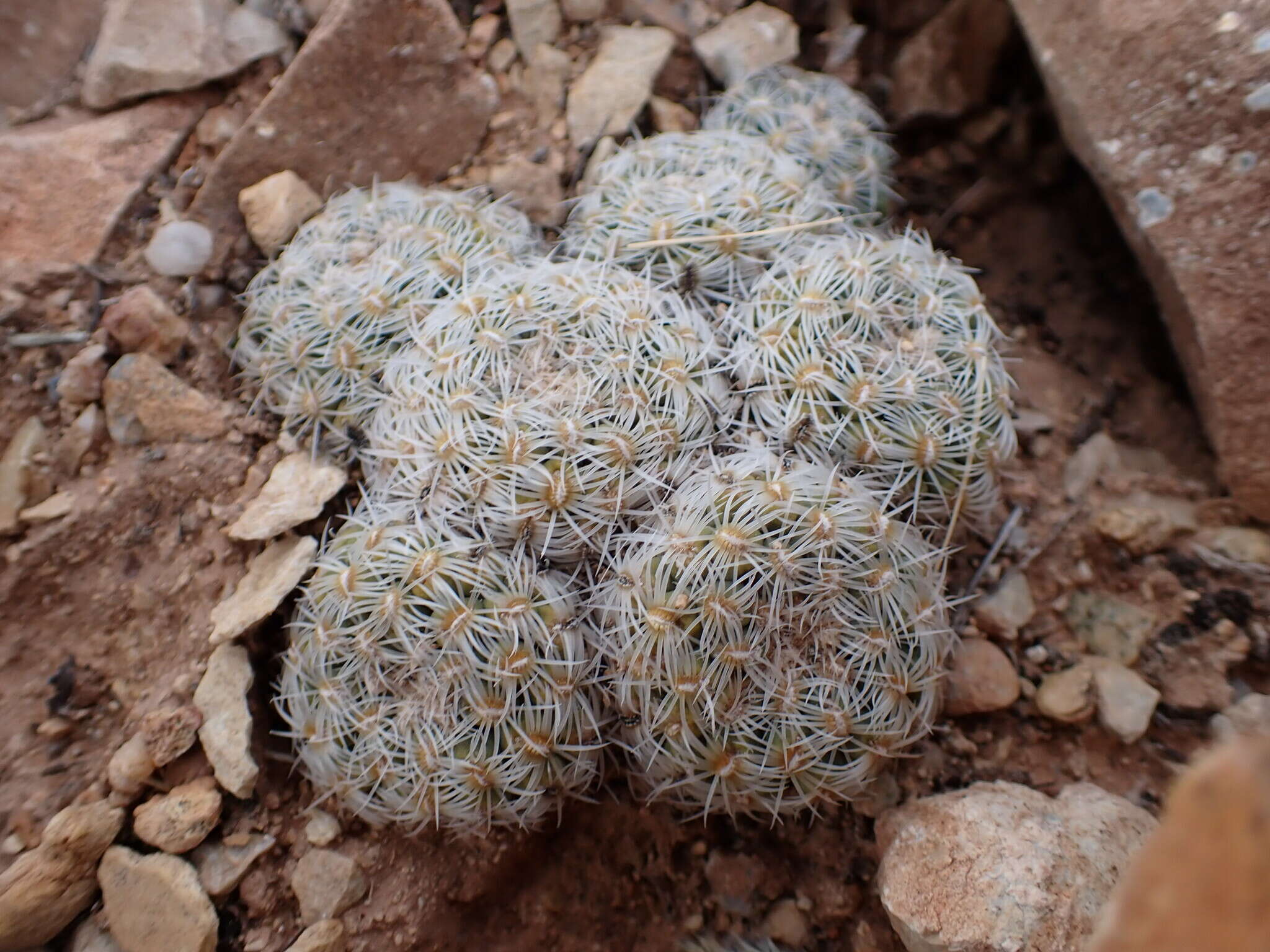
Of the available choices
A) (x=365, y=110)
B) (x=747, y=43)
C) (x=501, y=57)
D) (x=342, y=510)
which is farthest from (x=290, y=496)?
(x=747, y=43)

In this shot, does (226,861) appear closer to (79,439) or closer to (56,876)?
(56,876)

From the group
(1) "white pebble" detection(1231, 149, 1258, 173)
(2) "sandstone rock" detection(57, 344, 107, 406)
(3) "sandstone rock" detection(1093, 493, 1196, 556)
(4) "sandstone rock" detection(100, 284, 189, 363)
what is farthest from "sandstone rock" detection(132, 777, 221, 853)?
(1) "white pebble" detection(1231, 149, 1258, 173)

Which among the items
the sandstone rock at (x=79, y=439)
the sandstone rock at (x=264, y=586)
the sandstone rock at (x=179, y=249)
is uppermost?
the sandstone rock at (x=179, y=249)

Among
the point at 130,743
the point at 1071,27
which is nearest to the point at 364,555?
the point at 130,743

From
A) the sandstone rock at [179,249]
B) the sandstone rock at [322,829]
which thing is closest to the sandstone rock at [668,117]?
the sandstone rock at [179,249]

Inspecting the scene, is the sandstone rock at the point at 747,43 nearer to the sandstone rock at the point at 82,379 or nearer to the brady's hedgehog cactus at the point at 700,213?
the brady's hedgehog cactus at the point at 700,213

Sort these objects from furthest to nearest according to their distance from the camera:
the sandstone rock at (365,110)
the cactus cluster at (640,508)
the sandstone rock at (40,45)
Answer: the sandstone rock at (40,45) → the sandstone rock at (365,110) → the cactus cluster at (640,508)
